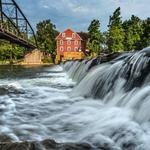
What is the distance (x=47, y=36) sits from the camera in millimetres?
99688

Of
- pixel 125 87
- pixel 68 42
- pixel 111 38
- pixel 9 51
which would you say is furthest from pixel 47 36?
pixel 125 87

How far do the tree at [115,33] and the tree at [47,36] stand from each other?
902 inches

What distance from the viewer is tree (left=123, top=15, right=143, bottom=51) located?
72438 millimetres

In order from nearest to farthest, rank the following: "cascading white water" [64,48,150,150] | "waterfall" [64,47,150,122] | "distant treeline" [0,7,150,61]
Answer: "cascading white water" [64,48,150,150] < "waterfall" [64,47,150,122] < "distant treeline" [0,7,150,61]

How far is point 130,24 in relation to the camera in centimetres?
7825

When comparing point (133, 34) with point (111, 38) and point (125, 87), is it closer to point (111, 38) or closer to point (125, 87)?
point (111, 38)

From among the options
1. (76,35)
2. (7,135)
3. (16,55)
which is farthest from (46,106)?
(76,35)

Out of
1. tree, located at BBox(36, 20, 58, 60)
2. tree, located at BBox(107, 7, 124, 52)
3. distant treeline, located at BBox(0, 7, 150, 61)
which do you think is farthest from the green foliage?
→ tree, located at BBox(107, 7, 124, 52)

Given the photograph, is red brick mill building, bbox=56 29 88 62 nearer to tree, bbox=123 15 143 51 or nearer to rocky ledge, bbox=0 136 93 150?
tree, bbox=123 15 143 51

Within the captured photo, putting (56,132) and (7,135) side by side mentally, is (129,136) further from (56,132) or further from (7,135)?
(7,135)

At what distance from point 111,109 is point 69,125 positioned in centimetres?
139

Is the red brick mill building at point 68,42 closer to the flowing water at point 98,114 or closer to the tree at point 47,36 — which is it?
the tree at point 47,36

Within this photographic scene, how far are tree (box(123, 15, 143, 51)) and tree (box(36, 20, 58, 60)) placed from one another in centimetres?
2477

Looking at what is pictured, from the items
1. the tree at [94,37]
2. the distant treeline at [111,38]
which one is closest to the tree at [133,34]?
the distant treeline at [111,38]
